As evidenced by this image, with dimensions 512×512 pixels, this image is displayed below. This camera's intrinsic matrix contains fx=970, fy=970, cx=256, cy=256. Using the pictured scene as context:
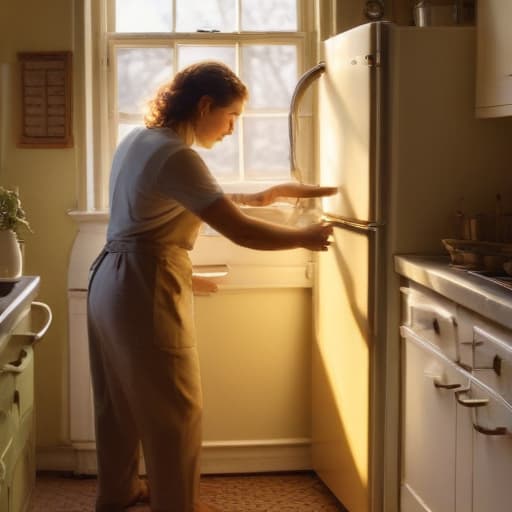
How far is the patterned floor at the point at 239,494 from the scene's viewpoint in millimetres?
3350

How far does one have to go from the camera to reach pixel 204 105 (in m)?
2.77

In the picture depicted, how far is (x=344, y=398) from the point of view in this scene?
315 centimetres

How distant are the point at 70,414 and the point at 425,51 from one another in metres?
1.85

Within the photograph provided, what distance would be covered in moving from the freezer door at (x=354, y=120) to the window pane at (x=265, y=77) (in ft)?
1.25

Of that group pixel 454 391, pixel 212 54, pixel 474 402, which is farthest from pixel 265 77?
pixel 474 402

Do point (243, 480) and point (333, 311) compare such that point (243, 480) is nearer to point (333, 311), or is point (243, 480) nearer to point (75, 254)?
point (333, 311)

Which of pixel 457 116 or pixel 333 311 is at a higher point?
pixel 457 116

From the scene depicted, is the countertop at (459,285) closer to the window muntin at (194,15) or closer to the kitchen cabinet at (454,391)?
the kitchen cabinet at (454,391)

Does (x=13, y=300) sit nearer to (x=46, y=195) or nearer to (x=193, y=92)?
(x=193, y=92)

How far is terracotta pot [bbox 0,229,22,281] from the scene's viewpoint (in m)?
2.92

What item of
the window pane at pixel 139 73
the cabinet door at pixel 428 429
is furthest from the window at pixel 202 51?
the cabinet door at pixel 428 429

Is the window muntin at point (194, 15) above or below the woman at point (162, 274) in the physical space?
above

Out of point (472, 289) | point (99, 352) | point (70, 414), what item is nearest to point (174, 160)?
point (99, 352)

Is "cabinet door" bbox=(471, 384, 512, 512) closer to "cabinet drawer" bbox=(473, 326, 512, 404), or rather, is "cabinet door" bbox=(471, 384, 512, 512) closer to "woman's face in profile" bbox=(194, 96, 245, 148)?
"cabinet drawer" bbox=(473, 326, 512, 404)
